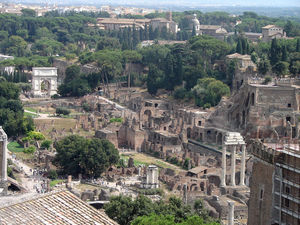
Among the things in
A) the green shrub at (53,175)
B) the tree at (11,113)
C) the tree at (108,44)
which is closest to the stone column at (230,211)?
the green shrub at (53,175)

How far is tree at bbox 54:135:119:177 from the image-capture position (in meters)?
47.2

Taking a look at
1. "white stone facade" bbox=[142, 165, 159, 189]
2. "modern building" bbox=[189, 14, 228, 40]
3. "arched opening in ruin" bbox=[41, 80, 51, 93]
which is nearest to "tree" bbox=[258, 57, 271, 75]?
"white stone facade" bbox=[142, 165, 159, 189]

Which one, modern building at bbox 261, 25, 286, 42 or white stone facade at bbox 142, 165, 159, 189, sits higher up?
modern building at bbox 261, 25, 286, 42

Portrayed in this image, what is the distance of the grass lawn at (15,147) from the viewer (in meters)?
55.2

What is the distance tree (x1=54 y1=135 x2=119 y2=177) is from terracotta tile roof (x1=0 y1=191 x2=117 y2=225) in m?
25.8

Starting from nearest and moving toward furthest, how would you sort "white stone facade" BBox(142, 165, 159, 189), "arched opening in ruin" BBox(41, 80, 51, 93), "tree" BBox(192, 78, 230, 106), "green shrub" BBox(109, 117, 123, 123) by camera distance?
"white stone facade" BBox(142, 165, 159, 189) → "green shrub" BBox(109, 117, 123, 123) → "tree" BBox(192, 78, 230, 106) → "arched opening in ruin" BBox(41, 80, 51, 93)

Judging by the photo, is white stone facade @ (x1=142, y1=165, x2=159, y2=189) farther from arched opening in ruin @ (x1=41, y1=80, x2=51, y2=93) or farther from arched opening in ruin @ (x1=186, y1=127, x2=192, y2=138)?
arched opening in ruin @ (x1=41, y1=80, x2=51, y2=93)

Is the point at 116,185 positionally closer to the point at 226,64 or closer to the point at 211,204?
the point at 211,204

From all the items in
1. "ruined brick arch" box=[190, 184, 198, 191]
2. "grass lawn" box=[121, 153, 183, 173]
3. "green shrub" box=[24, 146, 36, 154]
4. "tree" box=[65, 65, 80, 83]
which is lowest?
"grass lawn" box=[121, 153, 183, 173]

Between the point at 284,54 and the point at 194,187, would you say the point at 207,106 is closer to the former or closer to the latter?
the point at 284,54

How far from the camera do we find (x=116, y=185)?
45.3 metres

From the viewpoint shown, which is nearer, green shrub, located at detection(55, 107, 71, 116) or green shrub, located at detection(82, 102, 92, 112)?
green shrub, located at detection(55, 107, 71, 116)

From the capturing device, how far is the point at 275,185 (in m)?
21.6

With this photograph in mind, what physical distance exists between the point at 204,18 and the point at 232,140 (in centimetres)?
11365
